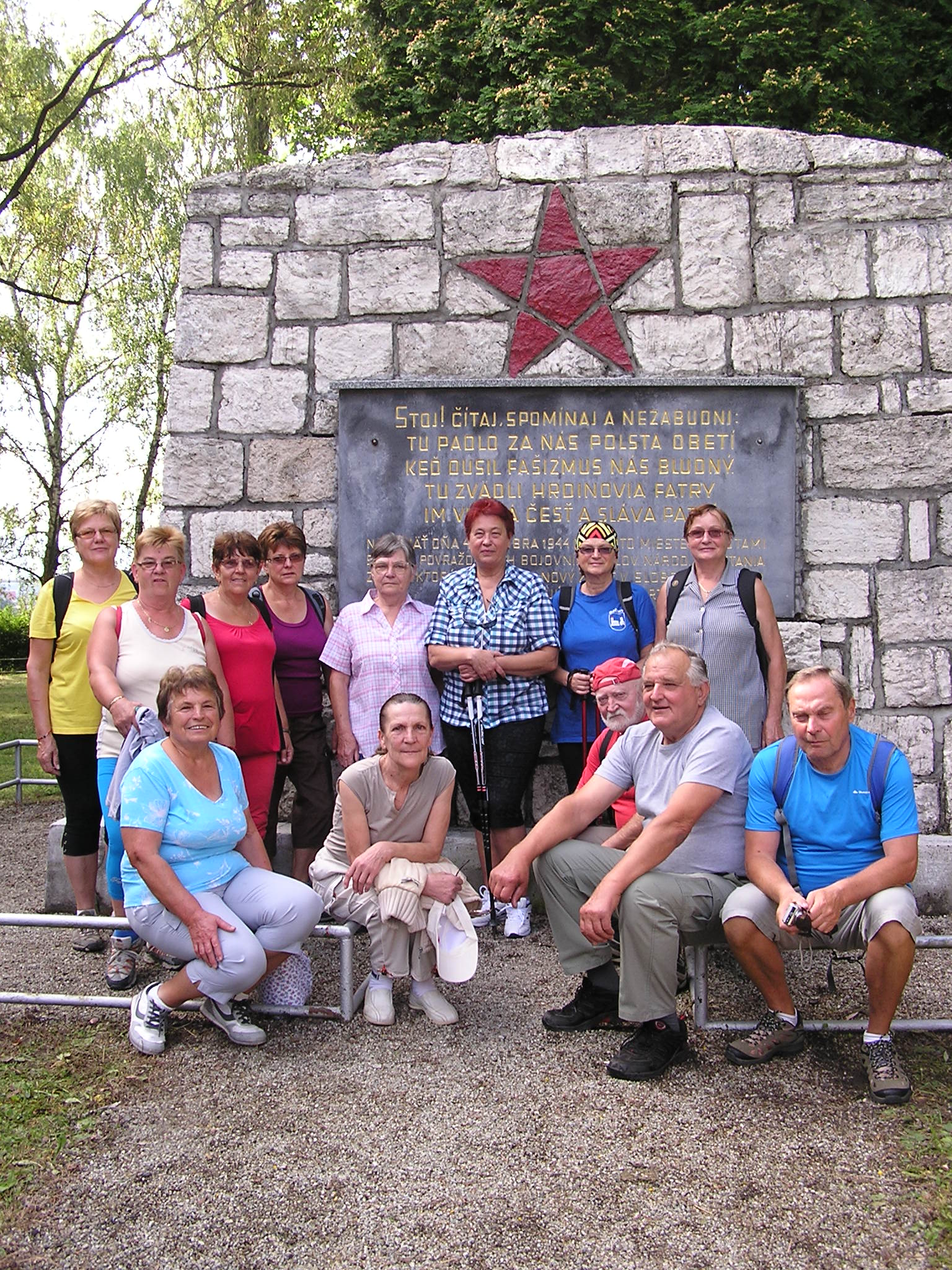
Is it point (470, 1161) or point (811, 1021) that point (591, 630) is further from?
point (470, 1161)

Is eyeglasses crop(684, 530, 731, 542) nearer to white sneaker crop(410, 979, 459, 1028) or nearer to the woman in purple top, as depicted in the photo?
the woman in purple top

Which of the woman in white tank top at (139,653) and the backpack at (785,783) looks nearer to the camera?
the backpack at (785,783)

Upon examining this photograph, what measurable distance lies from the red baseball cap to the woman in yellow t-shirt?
1.74 meters

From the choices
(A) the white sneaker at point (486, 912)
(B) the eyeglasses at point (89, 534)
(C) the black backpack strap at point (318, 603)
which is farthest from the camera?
(C) the black backpack strap at point (318, 603)

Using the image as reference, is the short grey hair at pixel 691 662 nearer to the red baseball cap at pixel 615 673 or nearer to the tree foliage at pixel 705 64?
the red baseball cap at pixel 615 673

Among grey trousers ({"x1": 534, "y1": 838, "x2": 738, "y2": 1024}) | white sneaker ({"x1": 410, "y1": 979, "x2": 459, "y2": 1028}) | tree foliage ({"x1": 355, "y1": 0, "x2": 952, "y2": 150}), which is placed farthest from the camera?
tree foliage ({"x1": 355, "y1": 0, "x2": 952, "y2": 150})

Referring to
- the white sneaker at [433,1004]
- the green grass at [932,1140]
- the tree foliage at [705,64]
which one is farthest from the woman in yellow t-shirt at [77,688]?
the tree foliage at [705,64]

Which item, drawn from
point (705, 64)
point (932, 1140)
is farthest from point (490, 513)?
point (705, 64)

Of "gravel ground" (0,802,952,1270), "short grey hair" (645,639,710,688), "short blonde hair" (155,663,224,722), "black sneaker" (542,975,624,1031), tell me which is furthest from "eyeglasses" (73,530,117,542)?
"black sneaker" (542,975,624,1031)

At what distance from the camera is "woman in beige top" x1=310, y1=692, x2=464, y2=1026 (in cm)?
322

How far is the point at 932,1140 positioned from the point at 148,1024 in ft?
6.59

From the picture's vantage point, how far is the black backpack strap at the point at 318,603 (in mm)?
4277

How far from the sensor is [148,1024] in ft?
9.85

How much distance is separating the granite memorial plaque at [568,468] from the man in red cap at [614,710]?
1.19 m
